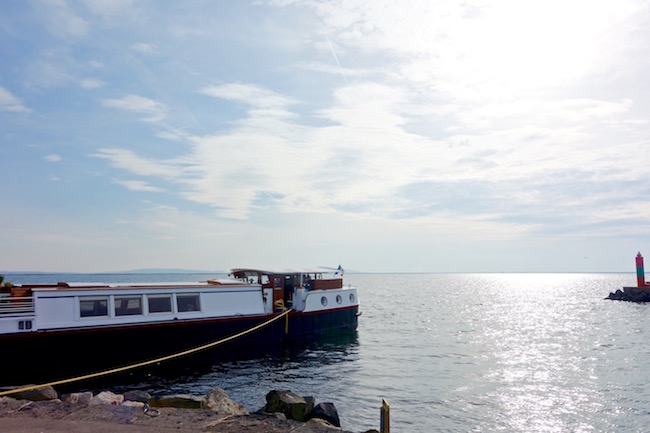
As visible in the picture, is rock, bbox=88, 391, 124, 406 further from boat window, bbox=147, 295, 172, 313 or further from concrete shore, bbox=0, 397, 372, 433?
boat window, bbox=147, 295, 172, 313

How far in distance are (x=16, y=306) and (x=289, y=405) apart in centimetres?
1409

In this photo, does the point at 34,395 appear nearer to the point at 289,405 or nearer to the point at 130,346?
the point at 289,405

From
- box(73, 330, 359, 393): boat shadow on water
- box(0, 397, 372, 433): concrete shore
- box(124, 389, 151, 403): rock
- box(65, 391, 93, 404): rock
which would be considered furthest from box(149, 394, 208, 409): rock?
box(73, 330, 359, 393): boat shadow on water

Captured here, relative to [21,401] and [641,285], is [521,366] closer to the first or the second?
[21,401]

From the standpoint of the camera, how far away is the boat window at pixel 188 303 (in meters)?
26.5

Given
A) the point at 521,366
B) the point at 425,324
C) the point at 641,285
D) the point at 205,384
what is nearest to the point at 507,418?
the point at 521,366

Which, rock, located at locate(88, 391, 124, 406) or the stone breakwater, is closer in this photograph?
the stone breakwater

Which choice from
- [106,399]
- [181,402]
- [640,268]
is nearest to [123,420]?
[181,402]

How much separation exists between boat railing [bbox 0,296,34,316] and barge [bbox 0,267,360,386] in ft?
0.13

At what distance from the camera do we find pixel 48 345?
2130cm

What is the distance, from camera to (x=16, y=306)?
2112 centimetres

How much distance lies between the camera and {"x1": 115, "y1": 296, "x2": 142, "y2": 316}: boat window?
24.4 m

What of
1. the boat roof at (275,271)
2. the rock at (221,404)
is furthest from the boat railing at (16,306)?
the boat roof at (275,271)

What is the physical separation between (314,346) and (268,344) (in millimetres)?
4405
